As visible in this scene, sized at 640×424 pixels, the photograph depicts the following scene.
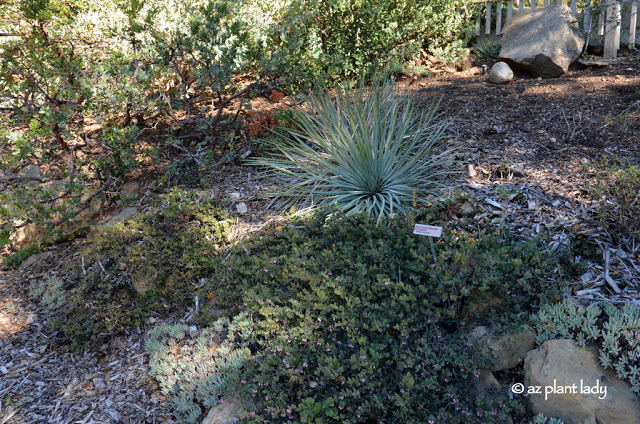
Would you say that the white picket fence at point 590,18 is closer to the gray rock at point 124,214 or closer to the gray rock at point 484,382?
the gray rock at point 484,382

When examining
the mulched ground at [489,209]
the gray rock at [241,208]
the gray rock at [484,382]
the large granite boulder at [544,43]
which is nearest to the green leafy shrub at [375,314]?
the gray rock at [484,382]

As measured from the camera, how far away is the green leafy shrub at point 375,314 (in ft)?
7.90

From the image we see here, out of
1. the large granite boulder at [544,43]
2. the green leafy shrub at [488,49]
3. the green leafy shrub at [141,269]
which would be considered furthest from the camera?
the green leafy shrub at [488,49]

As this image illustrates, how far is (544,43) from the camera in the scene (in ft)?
20.1

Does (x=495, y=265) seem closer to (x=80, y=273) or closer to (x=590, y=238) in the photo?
(x=590, y=238)

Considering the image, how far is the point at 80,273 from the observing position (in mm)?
3869

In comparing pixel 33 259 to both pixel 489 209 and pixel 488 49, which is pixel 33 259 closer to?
pixel 489 209

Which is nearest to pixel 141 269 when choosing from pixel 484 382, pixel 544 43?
pixel 484 382

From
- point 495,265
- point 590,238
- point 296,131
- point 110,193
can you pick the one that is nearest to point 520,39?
point 296,131

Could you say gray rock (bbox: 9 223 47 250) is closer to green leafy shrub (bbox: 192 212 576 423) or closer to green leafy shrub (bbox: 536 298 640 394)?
green leafy shrub (bbox: 192 212 576 423)

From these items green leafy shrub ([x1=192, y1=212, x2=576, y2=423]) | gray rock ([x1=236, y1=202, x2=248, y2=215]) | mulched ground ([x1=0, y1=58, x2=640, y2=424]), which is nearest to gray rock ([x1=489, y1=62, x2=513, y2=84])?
mulched ground ([x1=0, y1=58, x2=640, y2=424])

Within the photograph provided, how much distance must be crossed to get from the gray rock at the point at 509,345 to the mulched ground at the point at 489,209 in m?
0.44

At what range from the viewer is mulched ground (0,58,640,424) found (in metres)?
Result: 3.01

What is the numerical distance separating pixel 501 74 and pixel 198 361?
4842mm
